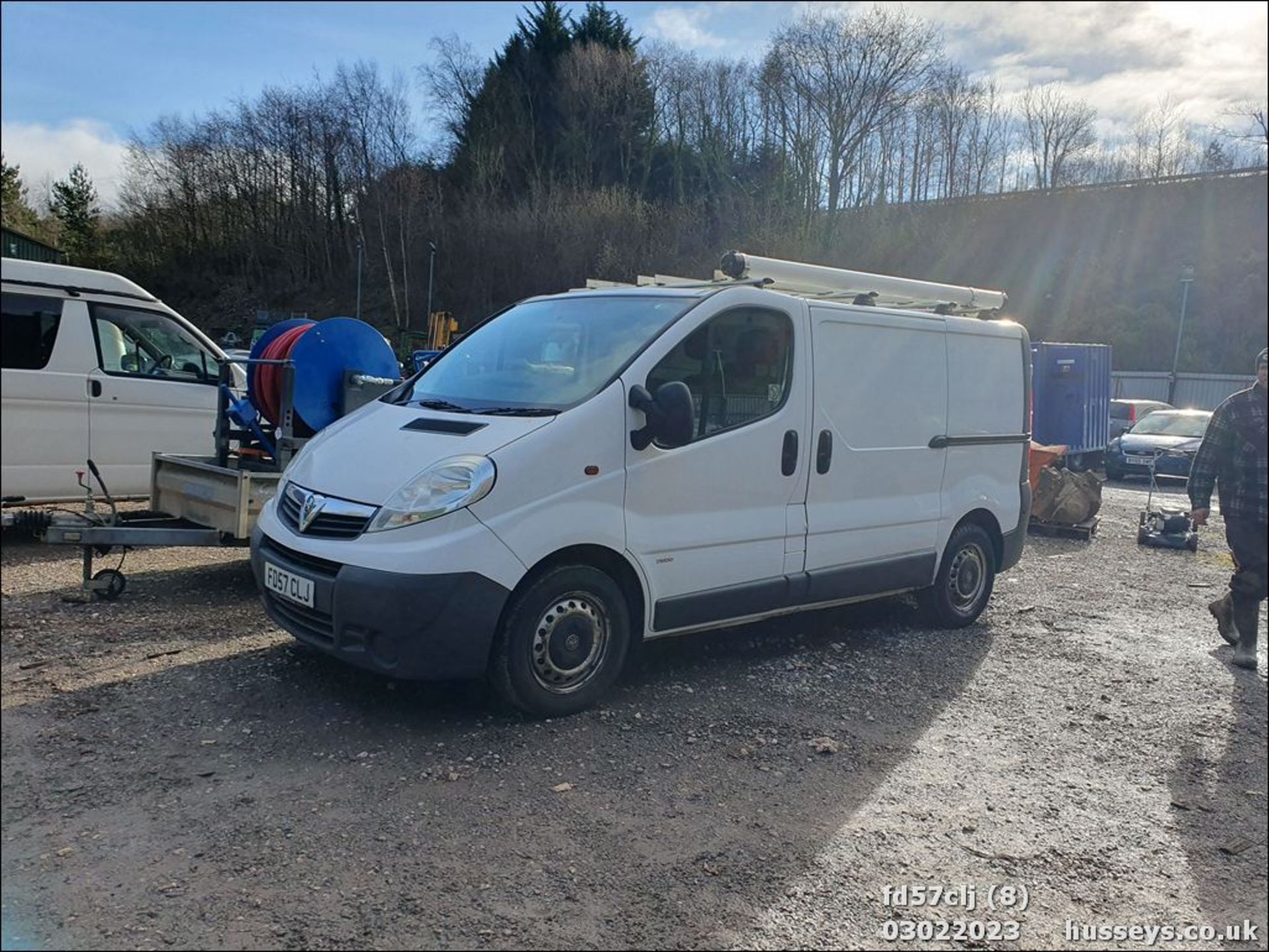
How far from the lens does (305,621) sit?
13.3 feet

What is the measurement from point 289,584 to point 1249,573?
3.84 metres

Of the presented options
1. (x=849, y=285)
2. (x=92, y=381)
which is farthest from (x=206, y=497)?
(x=849, y=285)

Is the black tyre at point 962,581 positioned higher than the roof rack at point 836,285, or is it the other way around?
the roof rack at point 836,285

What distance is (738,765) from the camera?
391cm

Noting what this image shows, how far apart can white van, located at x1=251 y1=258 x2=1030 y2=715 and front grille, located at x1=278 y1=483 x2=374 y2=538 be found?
2 cm

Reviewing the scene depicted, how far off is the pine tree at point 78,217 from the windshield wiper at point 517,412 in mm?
1675

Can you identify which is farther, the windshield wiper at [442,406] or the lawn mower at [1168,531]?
the lawn mower at [1168,531]

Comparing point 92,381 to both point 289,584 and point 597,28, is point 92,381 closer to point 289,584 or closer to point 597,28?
point 289,584

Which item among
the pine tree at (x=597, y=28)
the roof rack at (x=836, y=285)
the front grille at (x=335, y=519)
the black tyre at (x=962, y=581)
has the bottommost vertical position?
the black tyre at (x=962, y=581)

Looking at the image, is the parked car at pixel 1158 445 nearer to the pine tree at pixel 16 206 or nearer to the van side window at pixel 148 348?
the van side window at pixel 148 348

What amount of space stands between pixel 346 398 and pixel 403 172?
1039 cm

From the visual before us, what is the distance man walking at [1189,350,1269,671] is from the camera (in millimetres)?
3035

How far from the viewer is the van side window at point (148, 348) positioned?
6.15 m

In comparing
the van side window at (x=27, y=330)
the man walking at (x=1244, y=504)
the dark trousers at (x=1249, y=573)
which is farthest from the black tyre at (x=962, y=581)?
the van side window at (x=27, y=330)
